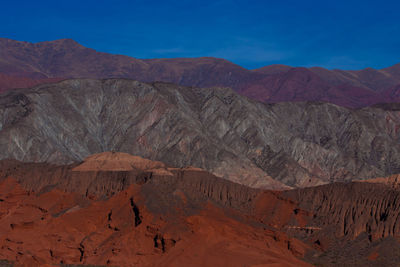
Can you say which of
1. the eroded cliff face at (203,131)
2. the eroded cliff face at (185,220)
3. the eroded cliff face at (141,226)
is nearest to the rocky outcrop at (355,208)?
the eroded cliff face at (185,220)

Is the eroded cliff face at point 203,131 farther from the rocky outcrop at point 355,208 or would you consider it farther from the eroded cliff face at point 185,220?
the rocky outcrop at point 355,208

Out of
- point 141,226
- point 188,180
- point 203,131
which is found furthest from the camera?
point 203,131

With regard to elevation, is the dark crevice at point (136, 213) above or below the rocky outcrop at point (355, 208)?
below

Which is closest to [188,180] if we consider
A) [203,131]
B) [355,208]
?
[355,208]

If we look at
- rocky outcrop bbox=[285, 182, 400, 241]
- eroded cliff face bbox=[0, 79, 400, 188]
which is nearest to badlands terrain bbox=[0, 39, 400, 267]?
rocky outcrop bbox=[285, 182, 400, 241]

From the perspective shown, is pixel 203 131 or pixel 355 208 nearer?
pixel 355 208

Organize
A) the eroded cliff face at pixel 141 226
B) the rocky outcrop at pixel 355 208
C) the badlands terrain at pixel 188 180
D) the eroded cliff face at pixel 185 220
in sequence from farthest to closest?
the rocky outcrop at pixel 355 208 < the badlands terrain at pixel 188 180 < the eroded cliff face at pixel 185 220 < the eroded cliff face at pixel 141 226

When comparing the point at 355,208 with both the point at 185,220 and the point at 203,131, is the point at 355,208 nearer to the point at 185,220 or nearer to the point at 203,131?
the point at 185,220

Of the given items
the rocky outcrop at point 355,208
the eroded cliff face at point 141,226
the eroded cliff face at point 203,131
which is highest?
the eroded cliff face at point 203,131
